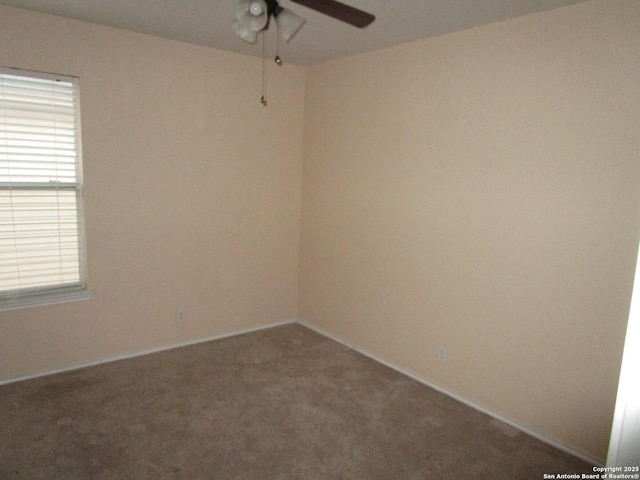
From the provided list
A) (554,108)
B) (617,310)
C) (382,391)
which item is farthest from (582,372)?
(554,108)

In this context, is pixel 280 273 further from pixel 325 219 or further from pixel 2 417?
pixel 2 417

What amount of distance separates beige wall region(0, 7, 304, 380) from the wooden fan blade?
1993 mm

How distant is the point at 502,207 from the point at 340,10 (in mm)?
1575

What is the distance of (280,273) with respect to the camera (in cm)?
424

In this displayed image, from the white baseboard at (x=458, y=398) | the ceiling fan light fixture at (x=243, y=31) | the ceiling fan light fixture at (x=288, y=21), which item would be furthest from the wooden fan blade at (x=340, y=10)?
the white baseboard at (x=458, y=398)

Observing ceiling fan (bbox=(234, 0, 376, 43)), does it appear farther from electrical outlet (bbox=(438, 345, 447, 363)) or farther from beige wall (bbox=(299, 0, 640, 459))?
electrical outlet (bbox=(438, 345, 447, 363))

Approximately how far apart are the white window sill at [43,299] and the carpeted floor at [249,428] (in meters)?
0.54

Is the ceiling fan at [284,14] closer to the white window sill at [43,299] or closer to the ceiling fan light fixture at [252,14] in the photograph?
the ceiling fan light fixture at [252,14]

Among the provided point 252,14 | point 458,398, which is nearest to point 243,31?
point 252,14

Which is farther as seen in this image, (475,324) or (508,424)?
(475,324)

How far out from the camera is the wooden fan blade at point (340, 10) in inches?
67.3

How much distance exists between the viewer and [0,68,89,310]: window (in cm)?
284

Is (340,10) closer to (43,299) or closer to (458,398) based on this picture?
(458,398)

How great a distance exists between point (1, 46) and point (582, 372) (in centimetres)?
400
